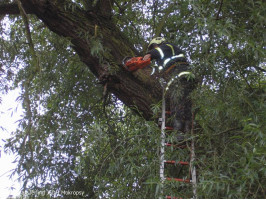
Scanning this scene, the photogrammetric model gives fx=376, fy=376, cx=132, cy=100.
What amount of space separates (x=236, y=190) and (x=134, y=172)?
3.01 ft

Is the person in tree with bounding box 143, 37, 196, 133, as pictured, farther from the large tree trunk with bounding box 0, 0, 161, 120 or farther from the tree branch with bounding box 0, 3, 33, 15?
the tree branch with bounding box 0, 3, 33, 15

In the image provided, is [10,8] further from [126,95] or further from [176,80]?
[176,80]

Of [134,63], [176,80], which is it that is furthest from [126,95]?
[176,80]

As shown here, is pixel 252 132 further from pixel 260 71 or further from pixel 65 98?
pixel 65 98

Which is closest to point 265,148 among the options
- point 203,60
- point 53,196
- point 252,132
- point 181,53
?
point 252,132

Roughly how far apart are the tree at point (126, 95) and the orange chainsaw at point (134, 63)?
0.08 metres

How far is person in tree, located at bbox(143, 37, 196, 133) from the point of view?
369 centimetres

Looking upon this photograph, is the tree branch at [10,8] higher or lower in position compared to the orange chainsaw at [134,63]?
higher

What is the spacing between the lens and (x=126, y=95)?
4.12m

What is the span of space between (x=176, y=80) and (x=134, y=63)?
61 cm

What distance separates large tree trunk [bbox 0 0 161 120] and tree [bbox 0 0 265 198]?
0.4 inches

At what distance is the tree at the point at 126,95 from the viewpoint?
311 cm

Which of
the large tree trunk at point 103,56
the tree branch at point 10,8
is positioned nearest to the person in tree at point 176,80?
the large tree trunk at point 103,56

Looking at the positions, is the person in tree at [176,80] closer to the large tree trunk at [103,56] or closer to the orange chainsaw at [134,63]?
the orange chainsaw at [134,63]
